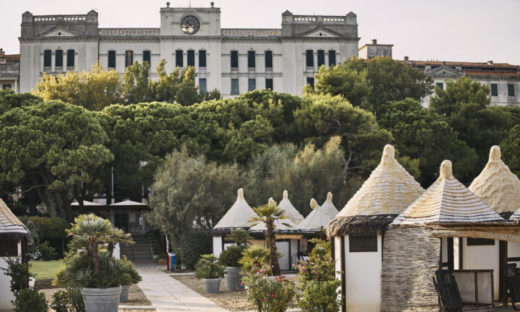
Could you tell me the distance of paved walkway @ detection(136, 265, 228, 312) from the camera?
23516 mm

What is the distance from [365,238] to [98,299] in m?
6.60

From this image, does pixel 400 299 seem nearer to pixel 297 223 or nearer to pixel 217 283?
pixel 217 283

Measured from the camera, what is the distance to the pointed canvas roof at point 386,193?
1951cm

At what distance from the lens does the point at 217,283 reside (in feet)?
93.0

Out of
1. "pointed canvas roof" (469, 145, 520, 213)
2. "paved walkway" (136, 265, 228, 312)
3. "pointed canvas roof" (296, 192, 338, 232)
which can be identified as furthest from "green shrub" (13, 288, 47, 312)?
"pointed canvas roof" (296, 192, 338, 232)

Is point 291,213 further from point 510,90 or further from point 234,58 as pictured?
point 510,90

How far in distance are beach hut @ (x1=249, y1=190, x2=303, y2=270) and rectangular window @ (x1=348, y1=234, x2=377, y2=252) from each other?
14285 mm

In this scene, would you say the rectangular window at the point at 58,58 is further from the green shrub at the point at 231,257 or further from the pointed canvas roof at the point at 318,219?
the green shrub at the point at 231,257

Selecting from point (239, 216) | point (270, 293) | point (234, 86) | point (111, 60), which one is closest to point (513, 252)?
point (270, 293)

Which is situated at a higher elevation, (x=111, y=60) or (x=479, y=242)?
(x=111, y=60)

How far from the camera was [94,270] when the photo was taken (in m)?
19.9

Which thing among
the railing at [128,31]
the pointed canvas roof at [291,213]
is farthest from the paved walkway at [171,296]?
the railing at [128,31]

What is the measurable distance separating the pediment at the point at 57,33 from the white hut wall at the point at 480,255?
232 feet

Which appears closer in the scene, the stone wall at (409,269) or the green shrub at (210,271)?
the stone wall at (409,269)
